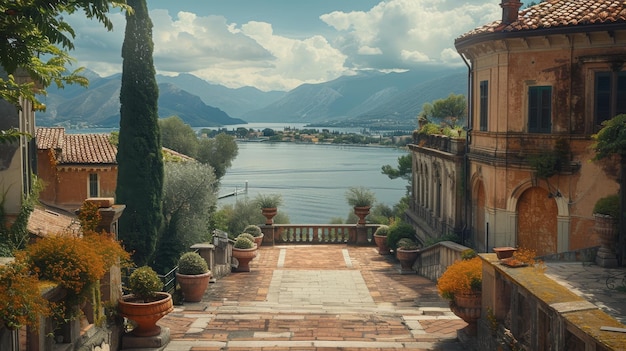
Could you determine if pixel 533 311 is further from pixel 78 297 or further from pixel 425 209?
pixel 425 209

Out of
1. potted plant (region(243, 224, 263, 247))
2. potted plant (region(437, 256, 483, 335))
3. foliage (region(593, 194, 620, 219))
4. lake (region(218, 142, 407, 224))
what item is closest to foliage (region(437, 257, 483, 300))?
potted plant (region(437, 256, 483, 335))

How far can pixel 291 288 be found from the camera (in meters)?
19.2

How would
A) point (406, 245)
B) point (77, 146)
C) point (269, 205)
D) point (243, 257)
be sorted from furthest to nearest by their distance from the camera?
point (77, 146), point (269, 205), point (406, 245), point (243, 257)

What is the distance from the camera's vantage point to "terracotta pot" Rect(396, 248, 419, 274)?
73.7ft

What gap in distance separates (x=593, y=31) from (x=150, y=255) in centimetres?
1827

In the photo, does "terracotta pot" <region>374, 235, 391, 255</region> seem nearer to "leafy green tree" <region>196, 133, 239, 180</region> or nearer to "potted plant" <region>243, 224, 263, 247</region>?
"potted plant" <region>243, 224, 263, 247</region>

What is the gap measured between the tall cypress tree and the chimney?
14486 mm

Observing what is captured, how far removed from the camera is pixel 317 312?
14.6 metres

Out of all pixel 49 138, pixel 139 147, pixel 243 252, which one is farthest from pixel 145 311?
pixel 49 138

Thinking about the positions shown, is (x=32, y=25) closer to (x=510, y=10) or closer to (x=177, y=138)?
(x=510, y=10)

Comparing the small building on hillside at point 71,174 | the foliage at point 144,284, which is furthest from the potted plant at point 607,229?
the small building on hillside at point 71,174

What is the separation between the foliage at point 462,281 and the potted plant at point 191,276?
671 centimetres

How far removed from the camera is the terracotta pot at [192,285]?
51.2 feet

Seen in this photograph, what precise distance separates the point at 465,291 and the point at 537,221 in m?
9.02
